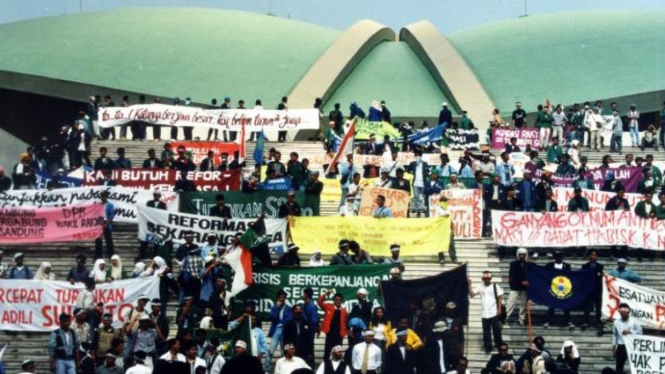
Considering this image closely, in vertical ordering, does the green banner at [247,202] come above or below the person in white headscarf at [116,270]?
above

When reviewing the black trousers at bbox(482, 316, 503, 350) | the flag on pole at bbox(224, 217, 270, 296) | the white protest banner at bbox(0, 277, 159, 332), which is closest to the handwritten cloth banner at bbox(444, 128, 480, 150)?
the flag on pole at bbox(224, 217, 270, 296)

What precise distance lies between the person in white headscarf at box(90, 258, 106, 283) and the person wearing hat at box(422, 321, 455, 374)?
5545 millimetres

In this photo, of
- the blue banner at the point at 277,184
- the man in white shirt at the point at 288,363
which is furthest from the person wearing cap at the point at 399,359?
the blue banner at the point at 277,184

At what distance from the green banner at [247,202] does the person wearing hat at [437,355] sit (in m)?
6.94

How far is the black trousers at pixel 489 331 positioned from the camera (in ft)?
83.9

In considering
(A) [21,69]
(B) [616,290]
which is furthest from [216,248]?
(A) [21,69]

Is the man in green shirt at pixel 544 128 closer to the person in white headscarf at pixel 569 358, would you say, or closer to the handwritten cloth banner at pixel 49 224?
the handwritten cloth banner at pixel 49 224

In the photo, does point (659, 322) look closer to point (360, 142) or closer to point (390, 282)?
point (390, 282)

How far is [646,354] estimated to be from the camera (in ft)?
78.5

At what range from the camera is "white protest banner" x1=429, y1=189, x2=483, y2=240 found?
30.3 meters

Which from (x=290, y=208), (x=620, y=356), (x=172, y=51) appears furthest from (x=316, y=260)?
(x=172, y=51)

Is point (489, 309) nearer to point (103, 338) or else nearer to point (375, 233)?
point (375, 233)

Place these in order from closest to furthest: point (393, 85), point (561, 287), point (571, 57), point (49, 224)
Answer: point (561, 287) < point (49, 224) < point (571, 57) < point (393, 85)

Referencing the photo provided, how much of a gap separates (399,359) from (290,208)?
590cm
